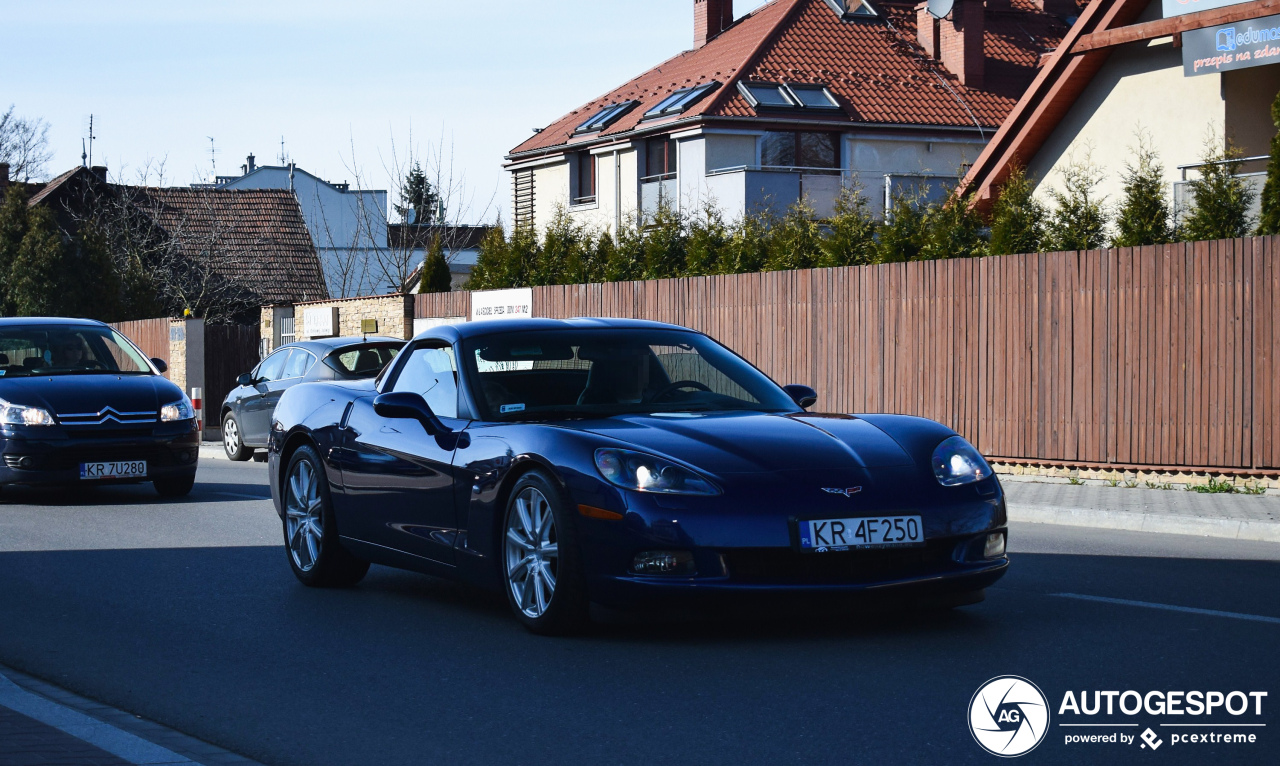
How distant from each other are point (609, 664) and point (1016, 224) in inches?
494

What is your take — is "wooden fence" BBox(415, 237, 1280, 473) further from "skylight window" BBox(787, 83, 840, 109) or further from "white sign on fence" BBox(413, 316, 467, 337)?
"skylight window" BBox(787, 83, 840, 109)

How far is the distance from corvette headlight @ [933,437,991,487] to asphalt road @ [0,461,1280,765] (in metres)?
0.67

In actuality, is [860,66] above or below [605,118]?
above

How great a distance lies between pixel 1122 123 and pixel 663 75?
22433 millimetres

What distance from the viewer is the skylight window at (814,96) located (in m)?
38.7

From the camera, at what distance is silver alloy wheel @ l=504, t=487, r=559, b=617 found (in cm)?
681

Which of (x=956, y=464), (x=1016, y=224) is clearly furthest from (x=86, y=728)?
(x=1016, y=224)

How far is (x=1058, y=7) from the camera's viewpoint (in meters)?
45.7

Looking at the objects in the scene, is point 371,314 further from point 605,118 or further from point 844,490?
point 844,490

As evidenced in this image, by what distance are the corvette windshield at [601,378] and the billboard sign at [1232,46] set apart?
16.1 meters

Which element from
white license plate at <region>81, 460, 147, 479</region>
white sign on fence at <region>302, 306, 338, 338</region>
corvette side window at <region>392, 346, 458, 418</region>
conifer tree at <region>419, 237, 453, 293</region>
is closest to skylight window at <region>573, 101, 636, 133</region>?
conifer tree at <region>419, 237, 453, 293</region>

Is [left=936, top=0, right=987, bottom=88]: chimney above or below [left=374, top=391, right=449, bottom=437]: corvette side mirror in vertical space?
above

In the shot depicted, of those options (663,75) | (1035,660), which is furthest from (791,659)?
(663,75)

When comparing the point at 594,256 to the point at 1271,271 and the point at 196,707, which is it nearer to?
the point at 1271,271
